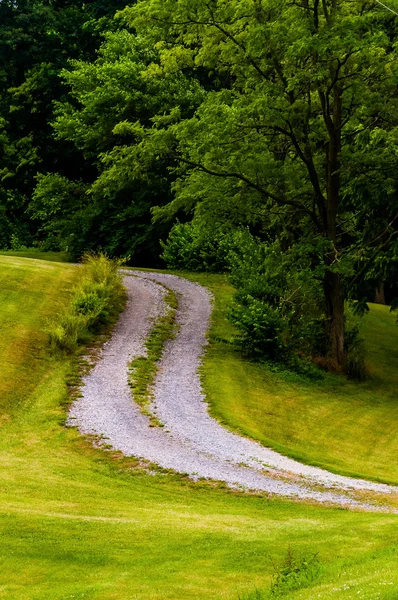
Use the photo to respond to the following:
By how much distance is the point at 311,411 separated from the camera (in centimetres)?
2333

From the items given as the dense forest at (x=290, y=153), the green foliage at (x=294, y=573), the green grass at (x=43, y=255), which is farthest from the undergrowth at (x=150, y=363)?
the green grass at (x=43, y=255)

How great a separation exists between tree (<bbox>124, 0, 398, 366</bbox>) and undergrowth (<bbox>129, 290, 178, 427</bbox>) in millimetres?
4473

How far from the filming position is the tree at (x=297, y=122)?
82.5 ft

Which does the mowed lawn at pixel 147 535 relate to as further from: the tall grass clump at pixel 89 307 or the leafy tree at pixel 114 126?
the leafy tree at pixel 114 126

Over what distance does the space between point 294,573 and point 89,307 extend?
20015 mm

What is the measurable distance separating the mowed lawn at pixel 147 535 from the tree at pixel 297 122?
476 inches

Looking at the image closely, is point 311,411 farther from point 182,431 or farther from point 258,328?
point 182,431

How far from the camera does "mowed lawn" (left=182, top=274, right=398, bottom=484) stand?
63.9 feet

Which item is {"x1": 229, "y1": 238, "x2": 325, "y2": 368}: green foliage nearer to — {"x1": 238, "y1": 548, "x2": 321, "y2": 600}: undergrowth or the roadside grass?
the roadside grass

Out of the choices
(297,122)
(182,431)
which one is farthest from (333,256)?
(182,431)

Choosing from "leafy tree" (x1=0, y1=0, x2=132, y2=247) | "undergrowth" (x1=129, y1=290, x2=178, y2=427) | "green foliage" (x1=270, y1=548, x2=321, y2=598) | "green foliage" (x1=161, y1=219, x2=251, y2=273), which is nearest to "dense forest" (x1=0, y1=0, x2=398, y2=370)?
"undergrowth" (x1=129, y1=290, x2=178, y2=427)

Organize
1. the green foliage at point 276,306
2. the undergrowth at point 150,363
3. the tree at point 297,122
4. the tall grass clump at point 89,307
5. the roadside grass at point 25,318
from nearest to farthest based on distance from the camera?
1. the undergrowth at point 150,363
2. the roadside grass at point 25,318
3. the tree at point 297,122
4. the tall grass clump at point 89,307
5. the green foliage at point 276,306

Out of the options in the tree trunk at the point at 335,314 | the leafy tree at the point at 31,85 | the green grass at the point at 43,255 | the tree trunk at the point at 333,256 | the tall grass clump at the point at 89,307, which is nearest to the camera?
the tall grass clump at the point at 89,307

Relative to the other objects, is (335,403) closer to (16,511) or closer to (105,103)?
(16,511)
